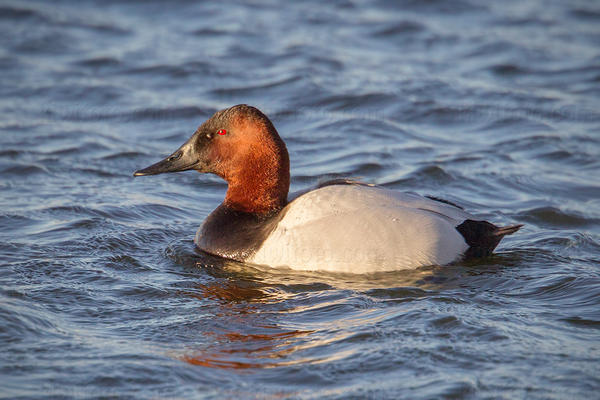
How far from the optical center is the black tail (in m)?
6.57

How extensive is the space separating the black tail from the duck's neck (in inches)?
58.3

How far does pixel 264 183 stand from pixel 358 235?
102 centimetres

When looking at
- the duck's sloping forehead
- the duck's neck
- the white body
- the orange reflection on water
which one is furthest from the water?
the duck's sloping forehead

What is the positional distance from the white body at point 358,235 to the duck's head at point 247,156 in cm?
39

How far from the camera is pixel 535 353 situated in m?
5.00

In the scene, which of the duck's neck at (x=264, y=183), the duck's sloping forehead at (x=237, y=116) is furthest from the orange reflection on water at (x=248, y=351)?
the duck's sloping forehead at (x=237, y=116)

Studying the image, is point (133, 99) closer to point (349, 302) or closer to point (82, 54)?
point (82, 54)

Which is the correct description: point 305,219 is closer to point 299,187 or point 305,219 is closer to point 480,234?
point 480,234

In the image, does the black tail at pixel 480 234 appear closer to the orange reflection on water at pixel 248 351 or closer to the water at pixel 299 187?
the water at pixel 299 187

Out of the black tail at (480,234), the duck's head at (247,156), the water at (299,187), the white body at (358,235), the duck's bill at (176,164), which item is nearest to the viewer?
the water at (299,187)

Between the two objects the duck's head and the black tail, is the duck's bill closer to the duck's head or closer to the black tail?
the duck's head

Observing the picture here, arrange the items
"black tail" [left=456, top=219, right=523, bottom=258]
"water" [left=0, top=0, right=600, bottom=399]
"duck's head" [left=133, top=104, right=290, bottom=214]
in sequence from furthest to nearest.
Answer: "duck's head" [left=133, top=104, right=290, bottom=214], "black tail" [left=456, top=219, right=523, bottom=258], "water" [left=0, top=0, right=600, bottom=399]

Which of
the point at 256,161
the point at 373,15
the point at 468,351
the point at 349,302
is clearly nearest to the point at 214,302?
the point at 349,302

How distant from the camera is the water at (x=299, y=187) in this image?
4.89 m
